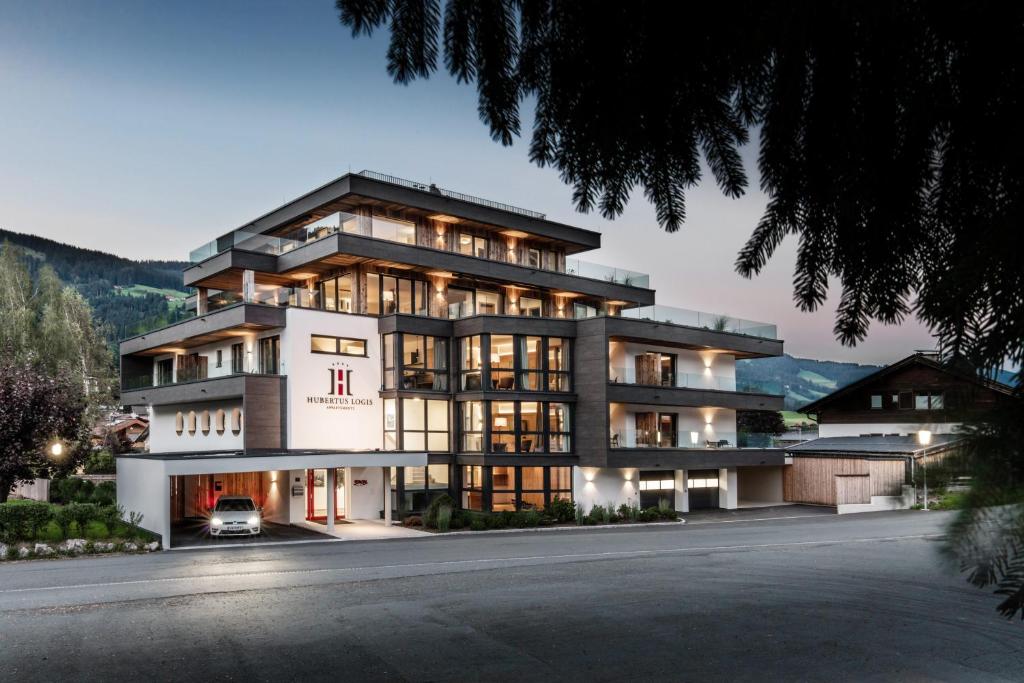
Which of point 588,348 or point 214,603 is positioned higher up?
point 588,348

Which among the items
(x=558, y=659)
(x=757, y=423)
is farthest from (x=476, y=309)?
(x=757, y=423)

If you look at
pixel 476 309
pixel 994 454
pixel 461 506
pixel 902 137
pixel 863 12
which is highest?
pixel 476 309

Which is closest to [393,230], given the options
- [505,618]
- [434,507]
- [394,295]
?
[394,295]

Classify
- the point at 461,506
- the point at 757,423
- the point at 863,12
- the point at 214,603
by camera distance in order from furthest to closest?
the point at 757,423
the point at 461,506
the point at 214,603
the point at 863,12

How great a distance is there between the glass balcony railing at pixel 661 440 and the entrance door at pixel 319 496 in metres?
12.3

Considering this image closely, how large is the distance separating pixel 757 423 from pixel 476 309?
55.8 meters

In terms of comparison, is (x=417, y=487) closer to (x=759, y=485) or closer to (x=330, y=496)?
(x=330, y=496)

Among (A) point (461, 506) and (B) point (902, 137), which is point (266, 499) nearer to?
(A) point (461, 506)

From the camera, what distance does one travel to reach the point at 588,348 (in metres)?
38.8

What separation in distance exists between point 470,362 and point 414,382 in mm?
2774

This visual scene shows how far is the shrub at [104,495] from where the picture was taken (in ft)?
125

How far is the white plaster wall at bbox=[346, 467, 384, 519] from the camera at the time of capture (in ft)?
120

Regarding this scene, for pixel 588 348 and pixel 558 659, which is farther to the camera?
pixel 588 348

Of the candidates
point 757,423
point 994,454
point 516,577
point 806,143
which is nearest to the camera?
point 994,454
